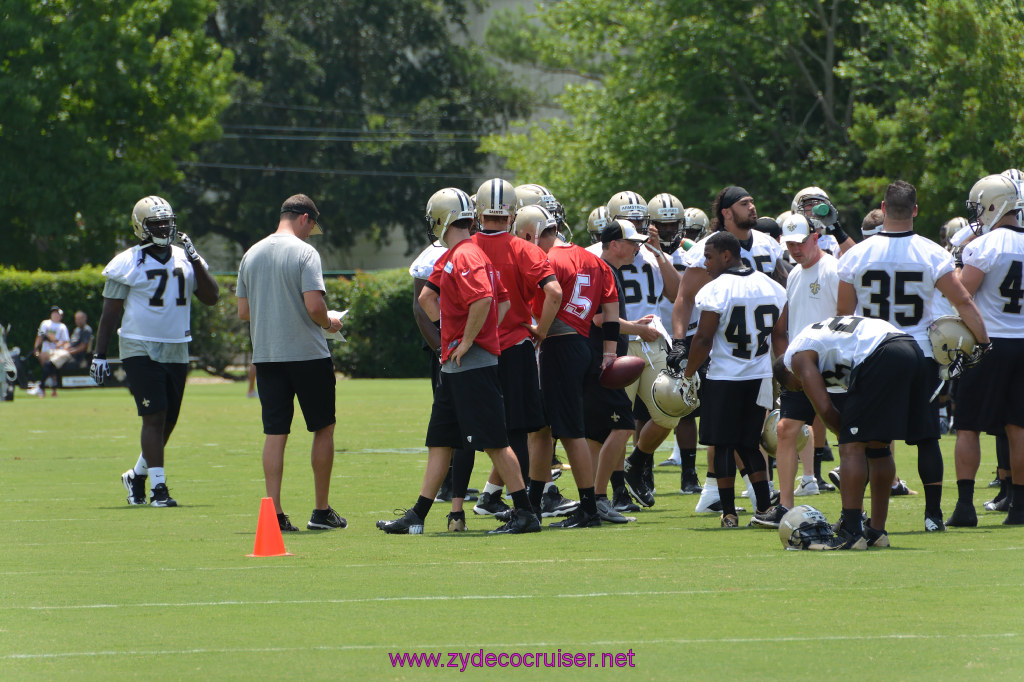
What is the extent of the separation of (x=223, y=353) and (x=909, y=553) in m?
31.6

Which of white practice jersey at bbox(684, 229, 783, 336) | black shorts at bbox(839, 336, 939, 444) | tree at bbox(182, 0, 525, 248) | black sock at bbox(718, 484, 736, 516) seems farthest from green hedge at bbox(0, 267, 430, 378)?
black shorts at bbox(839, 336, 939, 444)

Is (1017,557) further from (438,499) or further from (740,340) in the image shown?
(438,499)

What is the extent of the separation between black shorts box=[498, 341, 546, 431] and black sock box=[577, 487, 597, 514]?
20.9 inches

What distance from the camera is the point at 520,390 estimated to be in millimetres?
9875

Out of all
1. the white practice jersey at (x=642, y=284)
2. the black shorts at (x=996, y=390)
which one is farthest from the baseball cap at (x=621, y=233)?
the black shorts at (x=996, y=390)

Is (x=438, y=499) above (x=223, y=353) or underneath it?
above

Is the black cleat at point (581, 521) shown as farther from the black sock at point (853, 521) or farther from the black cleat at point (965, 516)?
the black cleat at point (965, 516)

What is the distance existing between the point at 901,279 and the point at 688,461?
3515mm

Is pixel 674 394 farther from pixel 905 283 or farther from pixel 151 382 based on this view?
pixel 151 382

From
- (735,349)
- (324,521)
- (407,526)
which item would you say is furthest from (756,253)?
(324,521)

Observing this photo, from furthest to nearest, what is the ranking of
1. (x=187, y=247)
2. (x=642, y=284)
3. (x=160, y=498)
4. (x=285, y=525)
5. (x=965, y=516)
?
1. (x=187, y=247)
2. (x=642, y=284)
3. (x=160, y=498)
4. (x=285, y=525)
5. (x=965, y=516)

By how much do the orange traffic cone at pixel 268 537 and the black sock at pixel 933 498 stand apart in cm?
400

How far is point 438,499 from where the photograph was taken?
39.5 ft

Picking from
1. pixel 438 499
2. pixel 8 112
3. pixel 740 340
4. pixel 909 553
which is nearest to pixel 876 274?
pixel 740 340
